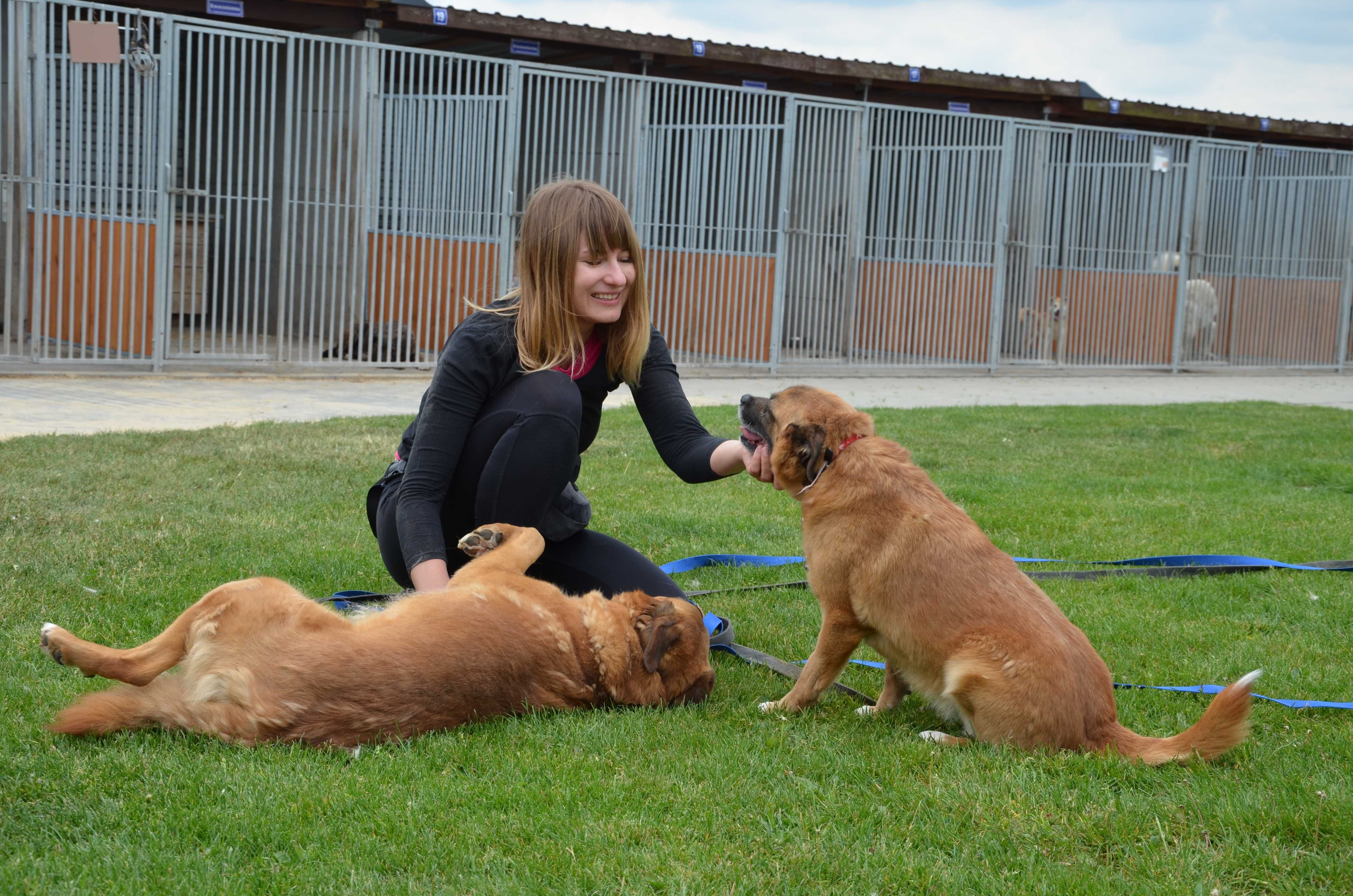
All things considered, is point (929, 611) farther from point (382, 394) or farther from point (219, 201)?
point (219, 201)

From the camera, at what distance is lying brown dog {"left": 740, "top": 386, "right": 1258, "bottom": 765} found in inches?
120

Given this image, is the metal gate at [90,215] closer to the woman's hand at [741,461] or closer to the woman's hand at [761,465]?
the woman's hand at [741,461]

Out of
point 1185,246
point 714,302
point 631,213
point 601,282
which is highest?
point 1185,246

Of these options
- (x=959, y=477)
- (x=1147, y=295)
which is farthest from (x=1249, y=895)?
(x=1147, y=295)

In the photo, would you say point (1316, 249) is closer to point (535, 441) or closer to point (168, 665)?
point (535, 441)

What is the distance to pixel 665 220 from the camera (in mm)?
13797

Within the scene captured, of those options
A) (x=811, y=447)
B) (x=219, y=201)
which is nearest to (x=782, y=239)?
(x=219, y=201)

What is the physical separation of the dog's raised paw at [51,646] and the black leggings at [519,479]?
1049 mm

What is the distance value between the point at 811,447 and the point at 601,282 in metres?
0.92

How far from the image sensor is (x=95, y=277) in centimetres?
1084

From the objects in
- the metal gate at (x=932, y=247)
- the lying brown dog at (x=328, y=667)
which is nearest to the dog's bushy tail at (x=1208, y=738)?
the lying brown dog at (x=328, y=667)

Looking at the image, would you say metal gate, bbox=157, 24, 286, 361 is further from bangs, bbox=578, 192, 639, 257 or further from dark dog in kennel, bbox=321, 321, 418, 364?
bangs, bbox=578, 192, 639, 257

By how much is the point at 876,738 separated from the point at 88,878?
81.3 inches

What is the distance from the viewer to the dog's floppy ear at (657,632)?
3422 millimetres
